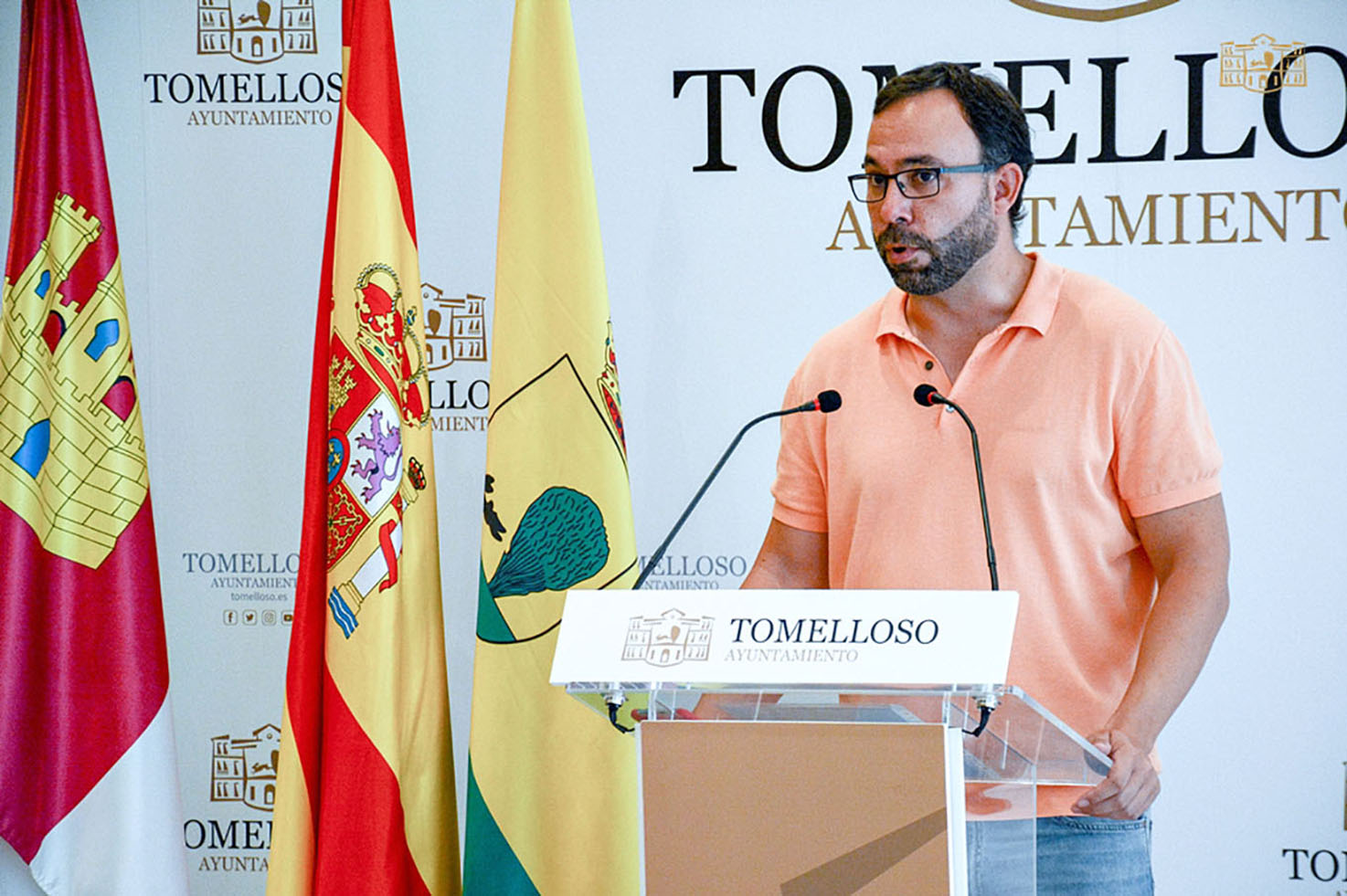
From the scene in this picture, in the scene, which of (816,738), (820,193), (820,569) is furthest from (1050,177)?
(816,738)

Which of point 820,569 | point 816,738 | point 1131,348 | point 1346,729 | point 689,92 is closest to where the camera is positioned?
point 816,738

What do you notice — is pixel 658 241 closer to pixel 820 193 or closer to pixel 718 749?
pixel 820 193

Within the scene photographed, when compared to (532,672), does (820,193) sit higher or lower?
higher

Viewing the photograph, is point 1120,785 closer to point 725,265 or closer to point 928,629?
point 928,629

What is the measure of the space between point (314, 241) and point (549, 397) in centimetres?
96

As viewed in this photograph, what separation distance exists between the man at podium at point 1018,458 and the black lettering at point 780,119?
674 mm

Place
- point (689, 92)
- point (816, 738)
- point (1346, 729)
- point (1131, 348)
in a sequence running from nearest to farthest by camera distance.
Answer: point (816, 738), point (1131, 348), point (1346, 729), point (689, 92)

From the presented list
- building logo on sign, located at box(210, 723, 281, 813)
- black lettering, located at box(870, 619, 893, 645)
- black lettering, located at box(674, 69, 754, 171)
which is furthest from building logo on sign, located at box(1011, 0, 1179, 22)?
building logo on sign, located at box(210, 723, 281, 813)

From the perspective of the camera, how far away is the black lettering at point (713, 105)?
3.22 metres

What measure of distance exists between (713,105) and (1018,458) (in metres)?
1.32

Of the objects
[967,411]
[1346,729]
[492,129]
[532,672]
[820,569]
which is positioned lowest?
[1346,729]

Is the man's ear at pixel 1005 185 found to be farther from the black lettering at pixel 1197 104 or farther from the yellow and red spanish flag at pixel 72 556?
the yellow and red spanish flag at pixel 72 556

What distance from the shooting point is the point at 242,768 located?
11.0 ft

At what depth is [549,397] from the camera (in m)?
2.74
